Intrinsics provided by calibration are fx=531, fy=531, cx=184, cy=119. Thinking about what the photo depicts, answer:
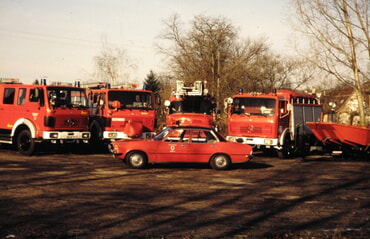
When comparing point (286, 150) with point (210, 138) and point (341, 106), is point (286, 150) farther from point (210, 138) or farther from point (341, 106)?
point (341, 106)

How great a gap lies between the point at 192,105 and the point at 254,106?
2883 millimetres

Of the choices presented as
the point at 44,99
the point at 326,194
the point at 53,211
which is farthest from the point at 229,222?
the point at 44,99

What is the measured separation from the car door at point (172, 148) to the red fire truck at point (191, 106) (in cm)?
582

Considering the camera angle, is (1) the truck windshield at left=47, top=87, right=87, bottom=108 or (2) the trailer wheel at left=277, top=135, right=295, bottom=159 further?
(2) the trailer wheel at left=277, top=135, right=295, bottom=159

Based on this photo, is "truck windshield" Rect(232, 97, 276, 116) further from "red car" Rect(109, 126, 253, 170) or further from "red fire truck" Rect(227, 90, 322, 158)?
"red car" Rect(109, 126, 253, 170)

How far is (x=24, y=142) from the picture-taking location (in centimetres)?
2072

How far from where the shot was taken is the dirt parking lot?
8.40m

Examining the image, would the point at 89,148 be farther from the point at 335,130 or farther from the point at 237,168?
the point at 335,130

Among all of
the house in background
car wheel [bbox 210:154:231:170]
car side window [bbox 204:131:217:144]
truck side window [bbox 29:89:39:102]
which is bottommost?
car wheel [bbox 210:154:231:170]

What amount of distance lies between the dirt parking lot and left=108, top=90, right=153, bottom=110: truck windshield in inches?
165

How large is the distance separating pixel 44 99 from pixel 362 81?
51.3 ft

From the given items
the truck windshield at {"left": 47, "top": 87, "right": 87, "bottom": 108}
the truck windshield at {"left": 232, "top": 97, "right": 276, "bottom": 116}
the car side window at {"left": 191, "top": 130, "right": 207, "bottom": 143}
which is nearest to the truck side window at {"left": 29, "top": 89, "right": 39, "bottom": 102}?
the truck windshield at {"left": 47, "top": 87, "right": 87, "bottom": 108}

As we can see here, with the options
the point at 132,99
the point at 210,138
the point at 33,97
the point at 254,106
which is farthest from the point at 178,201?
the point at 132,99

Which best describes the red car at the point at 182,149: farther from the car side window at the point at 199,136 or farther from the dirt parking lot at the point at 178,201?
the dirt parking lot at the point at 178,201
